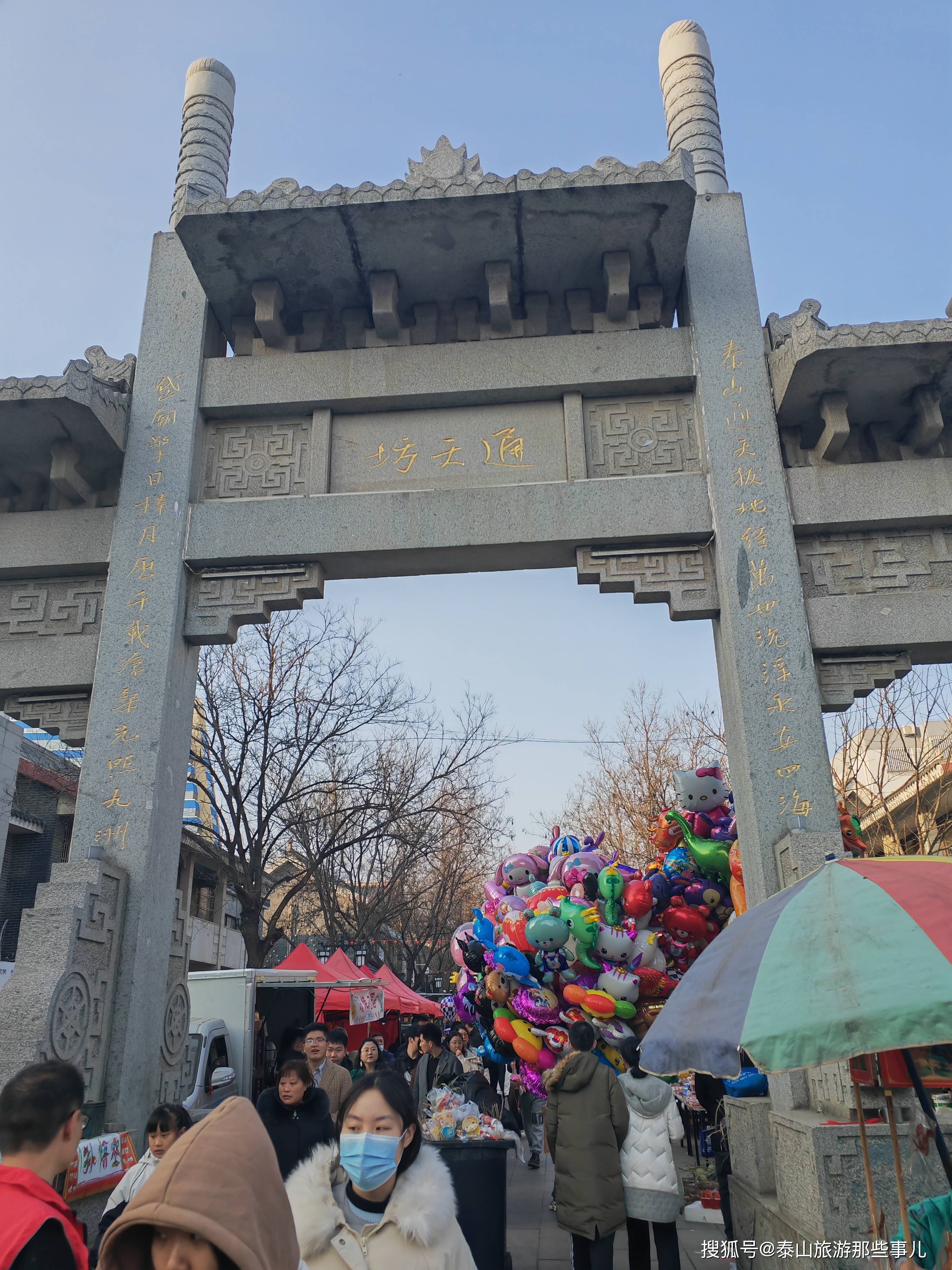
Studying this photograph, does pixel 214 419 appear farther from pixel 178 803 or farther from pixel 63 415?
pixel 178 803

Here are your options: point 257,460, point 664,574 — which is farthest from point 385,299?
point 664,574

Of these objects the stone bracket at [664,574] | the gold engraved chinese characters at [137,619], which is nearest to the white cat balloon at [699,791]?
the stone bracket at [664,574]

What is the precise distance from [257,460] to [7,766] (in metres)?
15.8

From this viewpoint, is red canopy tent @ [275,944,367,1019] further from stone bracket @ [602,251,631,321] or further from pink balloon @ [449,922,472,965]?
stone bracket @ [602,251,631,321]

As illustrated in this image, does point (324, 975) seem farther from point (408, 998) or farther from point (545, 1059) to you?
point (545, 1059)

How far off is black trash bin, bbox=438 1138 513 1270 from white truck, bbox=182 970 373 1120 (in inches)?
150

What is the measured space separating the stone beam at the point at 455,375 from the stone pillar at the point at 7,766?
589 inches

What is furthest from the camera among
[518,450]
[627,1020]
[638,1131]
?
[627,1020]

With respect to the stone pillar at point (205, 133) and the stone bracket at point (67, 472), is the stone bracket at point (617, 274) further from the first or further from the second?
the stone bracket at point (67, 472)

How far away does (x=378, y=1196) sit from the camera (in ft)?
7.78

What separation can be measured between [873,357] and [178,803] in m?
5.33

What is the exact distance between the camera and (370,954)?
2744 cm

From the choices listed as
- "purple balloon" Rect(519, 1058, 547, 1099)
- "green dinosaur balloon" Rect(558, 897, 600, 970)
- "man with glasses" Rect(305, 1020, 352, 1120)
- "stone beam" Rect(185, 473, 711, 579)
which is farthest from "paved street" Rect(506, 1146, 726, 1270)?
"stone beam" Rect(185, 473, 711, 579)

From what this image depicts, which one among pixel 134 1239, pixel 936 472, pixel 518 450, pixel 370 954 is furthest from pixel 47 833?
pixel 134 1239
